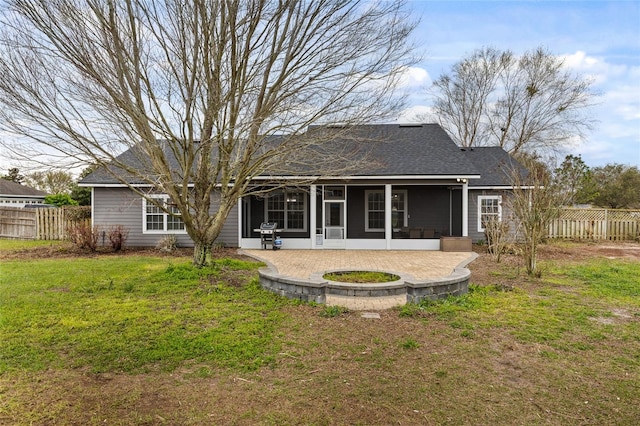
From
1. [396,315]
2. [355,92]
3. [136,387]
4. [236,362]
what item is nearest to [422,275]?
[396,315]

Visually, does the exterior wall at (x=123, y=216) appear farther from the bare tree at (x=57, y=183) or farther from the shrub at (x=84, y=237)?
the bare tree at (x=57, y=183)

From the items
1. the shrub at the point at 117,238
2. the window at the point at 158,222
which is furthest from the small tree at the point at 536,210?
the shrub at the point at 117,238

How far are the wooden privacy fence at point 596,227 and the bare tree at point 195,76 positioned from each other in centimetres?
1496

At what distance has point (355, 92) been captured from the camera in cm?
821

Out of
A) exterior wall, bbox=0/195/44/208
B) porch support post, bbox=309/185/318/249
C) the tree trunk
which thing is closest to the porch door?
porch support post, bbox=309/185/318/249

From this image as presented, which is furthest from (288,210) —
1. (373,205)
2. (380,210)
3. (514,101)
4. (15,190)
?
(15,190)

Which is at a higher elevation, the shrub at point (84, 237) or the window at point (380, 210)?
the window at point (380, 210)

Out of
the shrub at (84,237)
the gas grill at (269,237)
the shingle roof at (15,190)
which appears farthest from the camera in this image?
the shingle roof at (15,190)

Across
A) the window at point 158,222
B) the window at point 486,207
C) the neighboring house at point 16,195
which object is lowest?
the window at point 158,222

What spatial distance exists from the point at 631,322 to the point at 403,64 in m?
6.41

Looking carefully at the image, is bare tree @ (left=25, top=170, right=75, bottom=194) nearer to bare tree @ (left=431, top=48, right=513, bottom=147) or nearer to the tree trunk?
the tree trunk

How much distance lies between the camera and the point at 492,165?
17.4 metres

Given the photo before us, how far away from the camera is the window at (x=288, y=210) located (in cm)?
1565

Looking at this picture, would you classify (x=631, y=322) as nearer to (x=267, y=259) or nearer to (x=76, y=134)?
(x=267, y=259)
